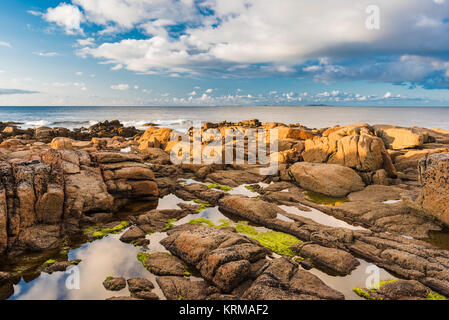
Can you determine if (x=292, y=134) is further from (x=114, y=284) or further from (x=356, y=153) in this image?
(x=114, y=284)

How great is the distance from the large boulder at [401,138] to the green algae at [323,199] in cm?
1417

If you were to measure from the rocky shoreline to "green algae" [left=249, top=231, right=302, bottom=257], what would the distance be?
8 cm

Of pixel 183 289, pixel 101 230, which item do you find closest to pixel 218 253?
pixel 183 289

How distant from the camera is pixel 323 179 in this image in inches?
739

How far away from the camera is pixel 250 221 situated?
1402 centimetres

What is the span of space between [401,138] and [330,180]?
13.8 m

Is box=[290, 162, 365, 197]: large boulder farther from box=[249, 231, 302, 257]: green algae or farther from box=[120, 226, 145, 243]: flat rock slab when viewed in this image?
box=[120, 226, 145, 243]: flat rock slab

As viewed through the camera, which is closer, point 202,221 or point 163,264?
point 163,264

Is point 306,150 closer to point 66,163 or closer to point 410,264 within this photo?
Answer: point 410,264

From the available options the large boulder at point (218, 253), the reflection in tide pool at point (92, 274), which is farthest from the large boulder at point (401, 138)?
the reflection in tide pool at point (92, 274)

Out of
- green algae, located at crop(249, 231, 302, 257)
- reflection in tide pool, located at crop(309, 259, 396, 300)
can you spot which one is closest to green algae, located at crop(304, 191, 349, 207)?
green algae, located at crop(249, 231, 302, 257)

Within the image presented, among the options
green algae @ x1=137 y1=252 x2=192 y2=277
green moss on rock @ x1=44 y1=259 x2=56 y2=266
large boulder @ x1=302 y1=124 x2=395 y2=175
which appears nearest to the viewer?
green algae @ x1=137 y1=252 x2=192 y2=277

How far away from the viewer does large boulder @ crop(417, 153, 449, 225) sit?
496 inches
